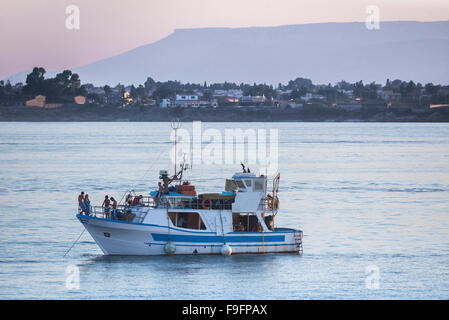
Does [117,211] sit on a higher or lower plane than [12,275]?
higher

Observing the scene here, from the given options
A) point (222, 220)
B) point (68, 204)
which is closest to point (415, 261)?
point (222, 220)

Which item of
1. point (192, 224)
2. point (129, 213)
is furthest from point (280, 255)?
point (129, 213)

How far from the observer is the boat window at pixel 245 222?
3831cm

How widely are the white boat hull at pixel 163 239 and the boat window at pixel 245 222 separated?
1.48 feet

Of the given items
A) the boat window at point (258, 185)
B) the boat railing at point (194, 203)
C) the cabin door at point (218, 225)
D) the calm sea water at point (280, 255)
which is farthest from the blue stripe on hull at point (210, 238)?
the boat window at point (258, 185)

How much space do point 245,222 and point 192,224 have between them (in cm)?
260

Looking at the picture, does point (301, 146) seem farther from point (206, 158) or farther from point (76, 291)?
point (76, 291)

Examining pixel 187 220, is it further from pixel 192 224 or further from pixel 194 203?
pixel 194 203

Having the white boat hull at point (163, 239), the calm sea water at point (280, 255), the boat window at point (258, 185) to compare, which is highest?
the boat window at point (258, 185)

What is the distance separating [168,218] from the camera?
37250 millimetres

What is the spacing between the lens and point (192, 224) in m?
37.8

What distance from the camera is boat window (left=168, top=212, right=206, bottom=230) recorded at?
37.6 metres

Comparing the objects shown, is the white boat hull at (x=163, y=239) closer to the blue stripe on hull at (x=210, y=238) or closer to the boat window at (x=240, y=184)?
the blue stripe on hull at (x=210, y=238)
